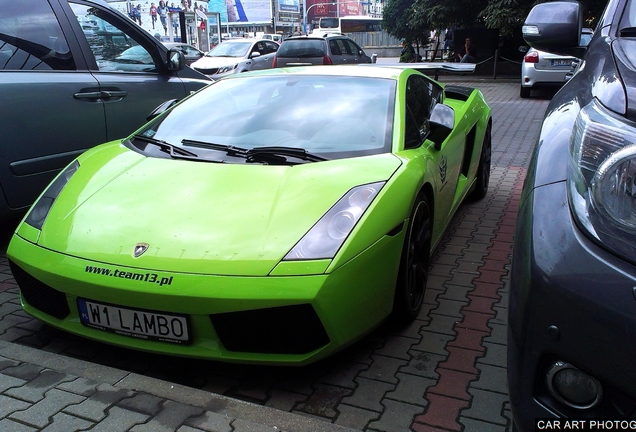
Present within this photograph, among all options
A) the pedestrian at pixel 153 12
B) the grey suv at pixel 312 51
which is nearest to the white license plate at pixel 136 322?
the grey suv at pixel 312 51

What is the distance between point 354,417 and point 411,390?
306 millimetres

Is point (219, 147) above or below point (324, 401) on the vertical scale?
above

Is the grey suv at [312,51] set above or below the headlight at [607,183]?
below

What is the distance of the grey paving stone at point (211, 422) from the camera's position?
196 cm

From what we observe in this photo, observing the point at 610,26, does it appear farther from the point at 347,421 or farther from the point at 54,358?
the point at 54,358

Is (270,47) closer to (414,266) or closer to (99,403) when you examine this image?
(414,266)

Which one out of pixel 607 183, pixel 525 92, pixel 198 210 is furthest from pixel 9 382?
pixel 525 92

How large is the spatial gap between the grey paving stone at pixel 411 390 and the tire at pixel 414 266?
378 millimetres

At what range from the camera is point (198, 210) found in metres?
2.63

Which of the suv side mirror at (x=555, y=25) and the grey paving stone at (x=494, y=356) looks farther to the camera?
the suv side mirror at (x=555, y=25)

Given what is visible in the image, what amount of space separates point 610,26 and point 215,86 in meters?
2.41

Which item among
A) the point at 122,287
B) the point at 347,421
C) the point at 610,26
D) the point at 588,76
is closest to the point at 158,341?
the point at 122,287

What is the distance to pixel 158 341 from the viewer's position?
94.0 inches

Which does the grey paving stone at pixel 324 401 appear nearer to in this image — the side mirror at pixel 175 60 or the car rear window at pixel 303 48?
the side mirror at pixel 175 60
